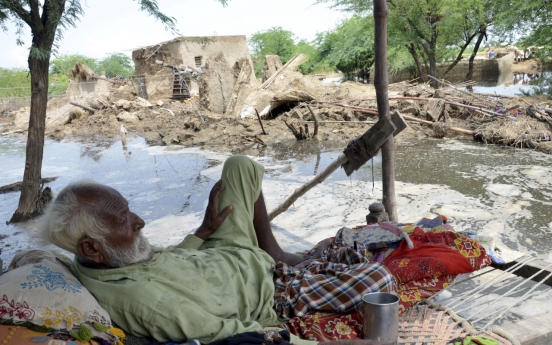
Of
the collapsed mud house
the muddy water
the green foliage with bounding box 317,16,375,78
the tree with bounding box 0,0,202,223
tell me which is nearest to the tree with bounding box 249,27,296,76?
the green foliage with bounding box 317,16,375,78

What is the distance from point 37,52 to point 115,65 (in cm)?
5111

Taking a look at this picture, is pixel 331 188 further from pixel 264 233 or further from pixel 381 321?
pixel 381 321

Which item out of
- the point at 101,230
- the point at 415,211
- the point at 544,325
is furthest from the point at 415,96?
the point at 101,230

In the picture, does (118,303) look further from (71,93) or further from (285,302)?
(71,93)

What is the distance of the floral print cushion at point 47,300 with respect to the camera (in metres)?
1.56

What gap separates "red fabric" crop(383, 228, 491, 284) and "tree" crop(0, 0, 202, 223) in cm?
429

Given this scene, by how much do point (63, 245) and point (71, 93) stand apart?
25407 mm

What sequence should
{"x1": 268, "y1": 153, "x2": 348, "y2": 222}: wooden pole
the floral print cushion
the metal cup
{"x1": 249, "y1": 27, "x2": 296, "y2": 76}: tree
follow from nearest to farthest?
the floral print cushion
the metal cup
{"x1": 268, "y1": 153, "x2": 348, "y2": 222}: wooden pole
{"x1": 249, "y1": 27, "x2": 296, "y2": 76}: tree

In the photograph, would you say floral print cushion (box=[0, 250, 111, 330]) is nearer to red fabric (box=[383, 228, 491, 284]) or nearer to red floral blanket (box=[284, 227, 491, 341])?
red floral blanket (box=[284, 227, 491, 341])

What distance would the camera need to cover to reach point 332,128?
12.8m

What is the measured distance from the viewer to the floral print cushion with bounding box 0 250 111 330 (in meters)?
1.56

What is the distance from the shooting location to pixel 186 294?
6.21 feet

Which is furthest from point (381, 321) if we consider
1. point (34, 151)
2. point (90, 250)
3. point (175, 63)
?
point (175, 63)

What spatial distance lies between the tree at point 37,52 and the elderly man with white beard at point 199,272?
4.16m
